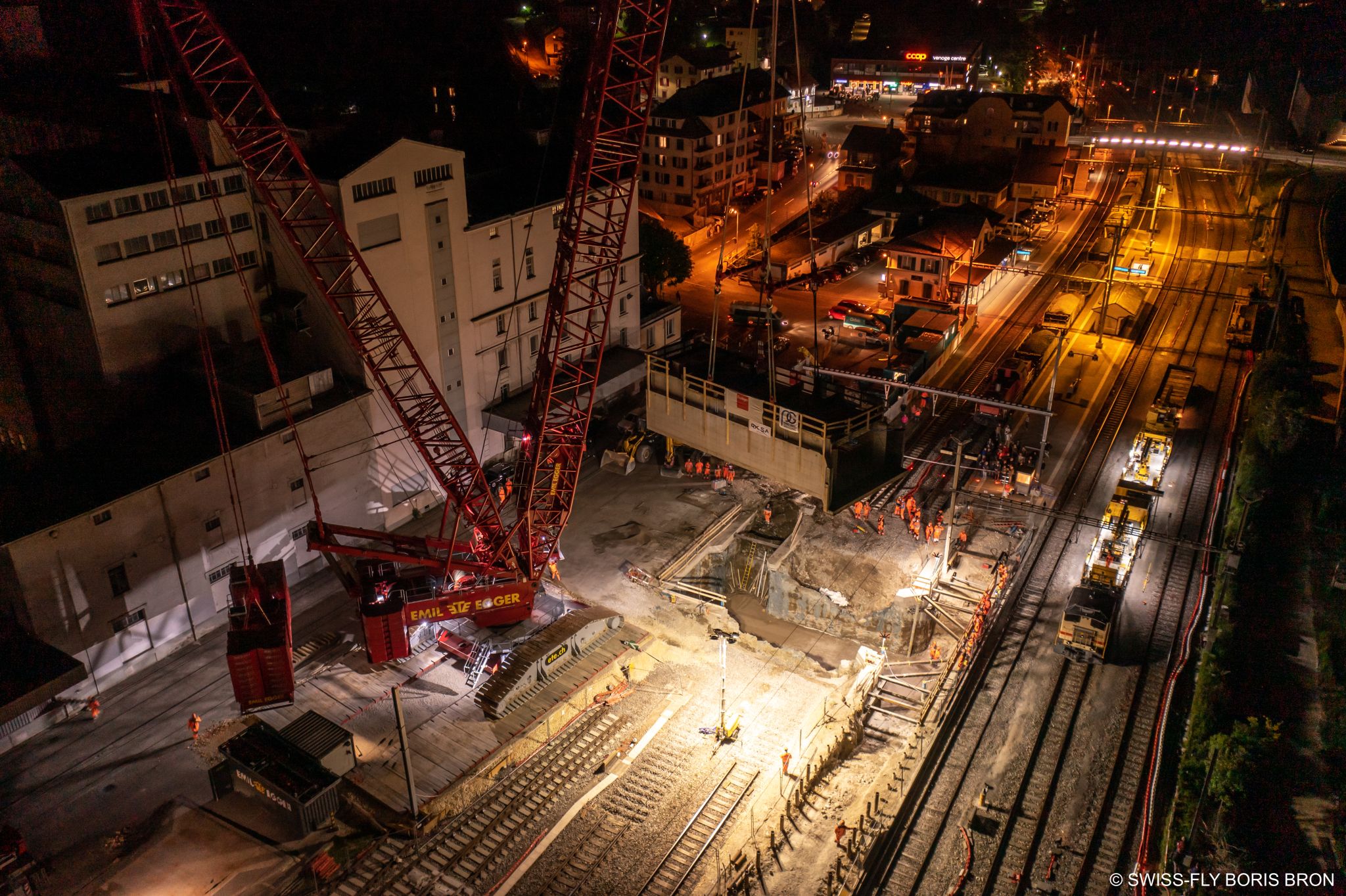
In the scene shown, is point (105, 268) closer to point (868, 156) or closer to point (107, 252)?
point (107, 252)

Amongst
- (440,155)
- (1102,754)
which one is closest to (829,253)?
(440,155)

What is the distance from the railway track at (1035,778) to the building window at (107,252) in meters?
28.7

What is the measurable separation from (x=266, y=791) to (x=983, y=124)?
74537mm

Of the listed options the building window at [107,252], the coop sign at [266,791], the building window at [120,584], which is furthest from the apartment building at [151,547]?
the building window at [107,252]

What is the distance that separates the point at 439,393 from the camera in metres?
30.8

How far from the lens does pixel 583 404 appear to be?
126 feet

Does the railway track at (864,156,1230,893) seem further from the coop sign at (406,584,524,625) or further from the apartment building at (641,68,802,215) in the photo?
the apartment building at (641,68,802,215)

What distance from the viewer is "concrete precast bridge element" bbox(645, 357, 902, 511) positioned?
28734 millimetres

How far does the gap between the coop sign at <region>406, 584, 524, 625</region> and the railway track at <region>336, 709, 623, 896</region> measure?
15.3 feet

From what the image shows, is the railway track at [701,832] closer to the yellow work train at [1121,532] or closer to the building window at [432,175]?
the yellow work train at [1121,532]

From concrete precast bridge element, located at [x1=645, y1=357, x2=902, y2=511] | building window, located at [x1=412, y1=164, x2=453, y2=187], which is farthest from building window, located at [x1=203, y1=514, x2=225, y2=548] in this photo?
concrete precast bridge element, located at [x1=645, y1=357, x2=902, y2=511]

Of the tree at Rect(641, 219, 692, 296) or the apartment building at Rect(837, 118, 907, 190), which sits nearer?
the tree at Rect(641, 219, 692, 296)

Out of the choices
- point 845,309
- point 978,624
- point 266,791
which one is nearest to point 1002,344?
point 845,309

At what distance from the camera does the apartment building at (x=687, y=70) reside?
8819cm
